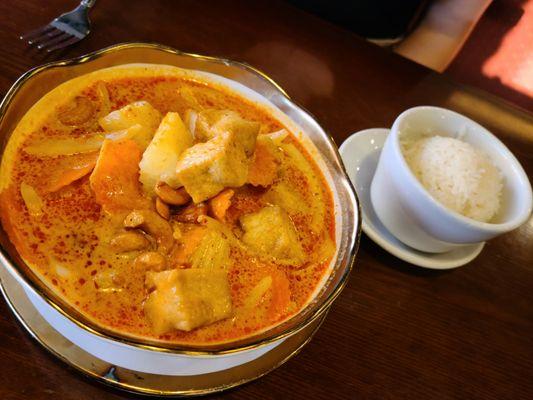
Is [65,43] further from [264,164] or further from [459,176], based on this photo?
[459,176]

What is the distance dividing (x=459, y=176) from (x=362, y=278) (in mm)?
449

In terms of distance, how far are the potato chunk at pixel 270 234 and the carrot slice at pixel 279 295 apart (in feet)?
0.18

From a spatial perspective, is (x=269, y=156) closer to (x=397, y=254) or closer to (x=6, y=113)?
(x=397, y=254)

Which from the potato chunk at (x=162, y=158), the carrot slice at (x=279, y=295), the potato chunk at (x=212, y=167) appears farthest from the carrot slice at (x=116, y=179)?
the carrot slice at (x=279, y=295)

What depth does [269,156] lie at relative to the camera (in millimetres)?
1487

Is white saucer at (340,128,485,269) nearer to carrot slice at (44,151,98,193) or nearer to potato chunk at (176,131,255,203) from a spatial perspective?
potato chunk at (176,131,255,203)

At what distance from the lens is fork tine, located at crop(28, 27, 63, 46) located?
5.71 feet

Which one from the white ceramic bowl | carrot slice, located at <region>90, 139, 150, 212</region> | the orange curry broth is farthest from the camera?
carrot slice, located at <region>90, 139, 150, 212</region>

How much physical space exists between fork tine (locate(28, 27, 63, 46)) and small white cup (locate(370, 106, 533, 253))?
1211 millimetres

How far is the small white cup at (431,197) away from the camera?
1458mm

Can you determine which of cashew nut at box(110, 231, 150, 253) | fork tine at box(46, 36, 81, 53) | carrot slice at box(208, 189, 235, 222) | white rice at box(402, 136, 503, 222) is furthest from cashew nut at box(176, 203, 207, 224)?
fork tine at box(46, 36, 81, 53)

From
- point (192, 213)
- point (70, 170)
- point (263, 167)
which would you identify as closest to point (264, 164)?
point (263, 167)

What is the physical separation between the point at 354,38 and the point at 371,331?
140cm

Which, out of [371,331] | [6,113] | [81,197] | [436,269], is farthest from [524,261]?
[6,113]
